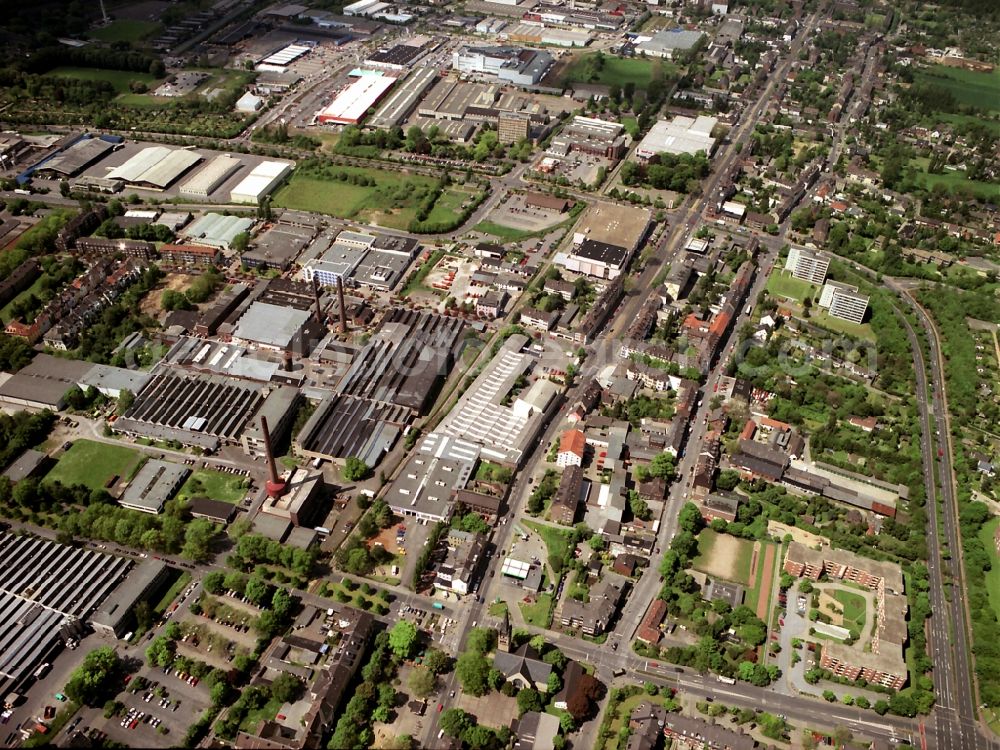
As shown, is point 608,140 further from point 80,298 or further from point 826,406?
point 80,298

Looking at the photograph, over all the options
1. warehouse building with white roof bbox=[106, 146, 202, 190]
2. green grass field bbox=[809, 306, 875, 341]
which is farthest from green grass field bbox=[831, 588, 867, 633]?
warehouse building with white roof bbox=[106, 146, 202, 190]

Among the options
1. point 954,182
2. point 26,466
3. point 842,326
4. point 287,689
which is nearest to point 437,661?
point 287,689

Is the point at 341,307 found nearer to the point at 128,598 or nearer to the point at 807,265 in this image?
the point at 128,598

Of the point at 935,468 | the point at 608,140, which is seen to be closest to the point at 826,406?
the point at 935,468

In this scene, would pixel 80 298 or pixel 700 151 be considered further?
pixel 700 151

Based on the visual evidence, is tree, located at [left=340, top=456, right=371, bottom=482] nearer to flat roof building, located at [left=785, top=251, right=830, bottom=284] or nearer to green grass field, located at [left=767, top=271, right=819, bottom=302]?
green grass field, located at [left=767, top=271, right=819, bottom=302]

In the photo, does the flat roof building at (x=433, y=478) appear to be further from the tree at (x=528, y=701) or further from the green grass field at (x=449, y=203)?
the green grass field at (x=449, y=203)
